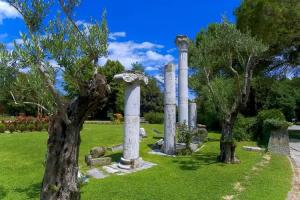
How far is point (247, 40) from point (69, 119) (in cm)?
1054

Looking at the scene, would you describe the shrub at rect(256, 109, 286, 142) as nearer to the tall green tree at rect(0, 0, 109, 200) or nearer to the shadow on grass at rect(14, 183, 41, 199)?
the shadow on grass at rect(14, 183, 41, 199)

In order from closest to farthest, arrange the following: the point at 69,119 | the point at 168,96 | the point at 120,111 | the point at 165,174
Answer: the point at 69,119 < the point at 165,174 < the point at 168,96 < the point at 120,111

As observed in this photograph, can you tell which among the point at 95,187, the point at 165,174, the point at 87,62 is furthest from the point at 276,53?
the point at 87,62

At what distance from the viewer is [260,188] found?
10086 mm

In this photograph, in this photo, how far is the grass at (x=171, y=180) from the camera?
9.40 m

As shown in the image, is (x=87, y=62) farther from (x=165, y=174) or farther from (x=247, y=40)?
(x=247, y=40)

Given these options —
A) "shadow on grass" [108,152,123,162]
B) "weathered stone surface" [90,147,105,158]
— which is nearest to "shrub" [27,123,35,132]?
"shadow on grass" [108,152,123,162]

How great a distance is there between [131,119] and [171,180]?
338 centimetres

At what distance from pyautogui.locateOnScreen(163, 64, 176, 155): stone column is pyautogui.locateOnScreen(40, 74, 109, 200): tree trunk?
10.1 m

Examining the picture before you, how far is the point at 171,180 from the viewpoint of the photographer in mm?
11109

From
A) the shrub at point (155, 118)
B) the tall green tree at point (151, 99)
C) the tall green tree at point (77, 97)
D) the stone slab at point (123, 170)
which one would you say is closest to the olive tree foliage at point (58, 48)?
the tall green tree at point (77, 97)

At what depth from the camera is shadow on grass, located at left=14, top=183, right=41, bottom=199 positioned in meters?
9.52

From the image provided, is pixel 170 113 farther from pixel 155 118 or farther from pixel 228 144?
pixel 155 118

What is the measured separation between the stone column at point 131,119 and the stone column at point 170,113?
301cm
